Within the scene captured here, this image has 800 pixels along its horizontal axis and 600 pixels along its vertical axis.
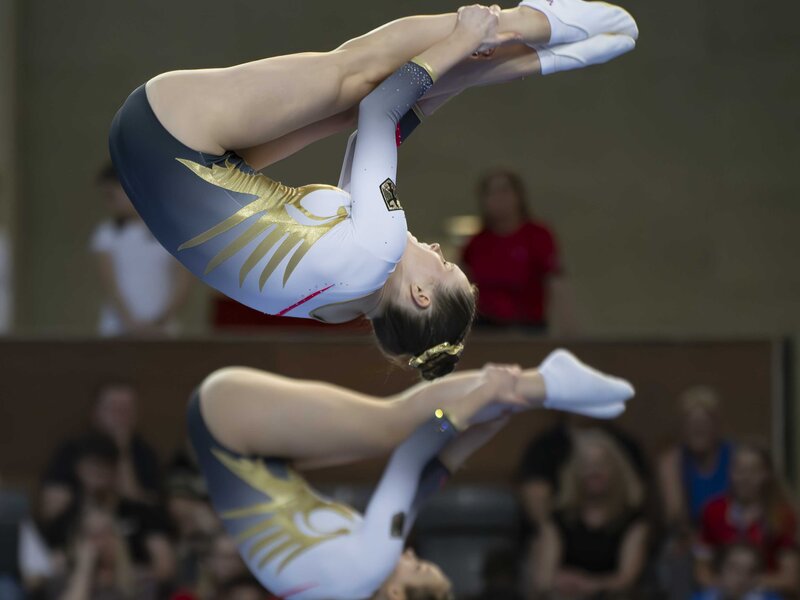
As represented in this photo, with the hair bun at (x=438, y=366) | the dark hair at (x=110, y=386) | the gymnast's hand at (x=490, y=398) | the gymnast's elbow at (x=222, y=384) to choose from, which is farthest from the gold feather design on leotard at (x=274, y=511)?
the dark hair at (x=110, y=386)

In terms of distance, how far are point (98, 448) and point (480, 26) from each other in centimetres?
227

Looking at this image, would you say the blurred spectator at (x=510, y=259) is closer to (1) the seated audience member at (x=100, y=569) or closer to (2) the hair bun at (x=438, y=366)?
(1) the seated audience member at (x=100, y=569)

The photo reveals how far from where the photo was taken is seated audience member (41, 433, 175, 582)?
421 cm

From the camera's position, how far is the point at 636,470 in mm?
4320

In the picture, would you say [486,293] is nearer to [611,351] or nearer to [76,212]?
[611,351]

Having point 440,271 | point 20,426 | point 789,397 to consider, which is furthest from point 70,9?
point 440,271

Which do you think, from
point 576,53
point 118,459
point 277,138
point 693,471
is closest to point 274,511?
point 118,459

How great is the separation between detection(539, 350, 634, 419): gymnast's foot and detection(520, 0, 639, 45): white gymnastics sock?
793 mm

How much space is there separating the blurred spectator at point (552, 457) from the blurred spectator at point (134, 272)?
3.99ft

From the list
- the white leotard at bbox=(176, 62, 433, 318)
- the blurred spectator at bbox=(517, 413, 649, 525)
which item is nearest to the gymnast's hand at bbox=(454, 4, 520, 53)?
the white leotard at bbox=(176, 62, 433, 318)

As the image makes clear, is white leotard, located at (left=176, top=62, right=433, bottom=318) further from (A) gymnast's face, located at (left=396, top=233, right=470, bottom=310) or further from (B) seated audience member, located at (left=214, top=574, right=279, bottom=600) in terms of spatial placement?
(B) seated audience member, located at (left=214, top=574, right=279, bottom=600)

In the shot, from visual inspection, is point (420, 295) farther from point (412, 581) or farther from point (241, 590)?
point (241, 590)

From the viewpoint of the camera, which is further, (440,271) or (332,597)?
(332,597)

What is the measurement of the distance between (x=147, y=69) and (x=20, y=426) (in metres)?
2.22
